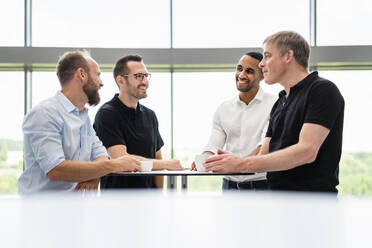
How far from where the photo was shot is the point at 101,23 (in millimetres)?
6188

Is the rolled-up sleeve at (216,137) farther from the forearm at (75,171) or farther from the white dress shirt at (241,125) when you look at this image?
the forearm at (75,171)

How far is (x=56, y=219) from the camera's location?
255 mm

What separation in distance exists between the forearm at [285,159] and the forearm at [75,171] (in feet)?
2.11

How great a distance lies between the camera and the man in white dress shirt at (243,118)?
2820 mm

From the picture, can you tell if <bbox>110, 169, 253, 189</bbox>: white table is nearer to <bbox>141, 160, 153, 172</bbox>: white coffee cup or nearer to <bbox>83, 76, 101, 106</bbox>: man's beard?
<bbox>141, 160, 153, 172</bbox>: white coffee cup

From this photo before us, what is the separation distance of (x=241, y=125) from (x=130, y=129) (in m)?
0.69

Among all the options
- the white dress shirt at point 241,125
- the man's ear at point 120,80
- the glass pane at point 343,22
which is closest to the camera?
the white dress shirt at point 241,125

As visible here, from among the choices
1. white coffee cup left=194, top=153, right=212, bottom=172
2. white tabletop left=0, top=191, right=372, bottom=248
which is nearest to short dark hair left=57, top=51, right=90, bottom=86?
white coffee cup left=194, top=153, right=212, bottom=172

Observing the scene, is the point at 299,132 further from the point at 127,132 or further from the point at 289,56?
the point at 127,132

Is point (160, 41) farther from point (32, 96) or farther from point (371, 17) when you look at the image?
point (371, 17)

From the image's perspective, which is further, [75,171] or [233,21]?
[233,21]

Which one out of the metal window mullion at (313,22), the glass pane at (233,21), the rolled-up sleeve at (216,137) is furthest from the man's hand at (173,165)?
the metal window mullion at (313,22)

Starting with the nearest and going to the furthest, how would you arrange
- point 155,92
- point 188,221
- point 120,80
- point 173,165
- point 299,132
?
point 188,221 → point 299,132 → point 173,165 → point 120,80 → point 155,92

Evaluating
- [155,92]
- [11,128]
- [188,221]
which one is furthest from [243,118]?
[11,128]
